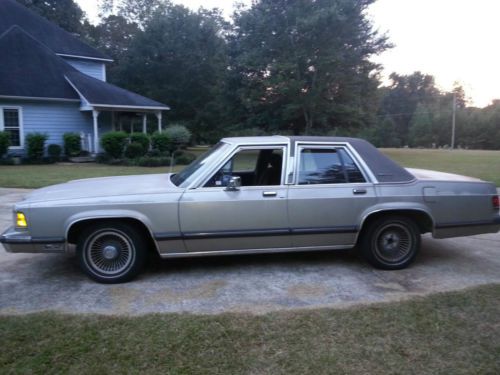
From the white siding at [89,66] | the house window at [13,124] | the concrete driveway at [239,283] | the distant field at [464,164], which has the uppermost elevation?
the white siding at [89,66]

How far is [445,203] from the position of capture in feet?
15.8

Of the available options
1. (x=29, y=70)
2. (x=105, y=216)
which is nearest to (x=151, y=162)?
(x=29, y=70)

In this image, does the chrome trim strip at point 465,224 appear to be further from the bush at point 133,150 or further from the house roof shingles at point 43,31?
the house roof shingles at point 43,31

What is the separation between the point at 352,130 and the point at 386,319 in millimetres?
28581

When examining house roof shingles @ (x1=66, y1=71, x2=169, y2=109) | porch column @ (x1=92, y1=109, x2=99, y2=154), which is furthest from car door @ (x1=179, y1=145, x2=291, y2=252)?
house roof shingles @ (x1=66, y1=71, x2=169, y2=109)

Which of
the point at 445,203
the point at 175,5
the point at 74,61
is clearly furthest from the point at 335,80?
the point at 445,203

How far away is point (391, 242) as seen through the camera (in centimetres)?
484

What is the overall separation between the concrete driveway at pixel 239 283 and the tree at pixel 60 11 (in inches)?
1536

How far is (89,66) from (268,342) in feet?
87.5

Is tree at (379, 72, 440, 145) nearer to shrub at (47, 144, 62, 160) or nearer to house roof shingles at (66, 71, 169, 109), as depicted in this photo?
house roof shingles at (66, 71, 169, 109)

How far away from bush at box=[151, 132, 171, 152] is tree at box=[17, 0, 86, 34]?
80.1 feet

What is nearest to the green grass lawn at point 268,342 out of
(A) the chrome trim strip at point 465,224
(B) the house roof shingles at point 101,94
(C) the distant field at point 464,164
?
(A) the chrome trim strip at point 465,224

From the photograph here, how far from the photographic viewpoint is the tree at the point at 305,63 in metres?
26.3

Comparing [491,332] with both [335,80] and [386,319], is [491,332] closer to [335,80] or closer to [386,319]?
[386,319]
